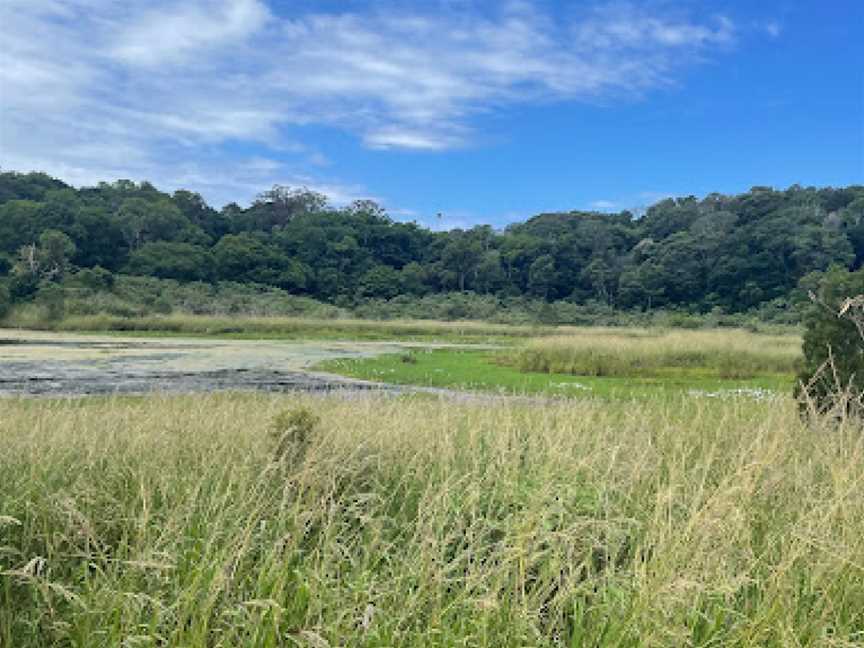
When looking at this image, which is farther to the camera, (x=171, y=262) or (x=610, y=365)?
(x=171, y=262)

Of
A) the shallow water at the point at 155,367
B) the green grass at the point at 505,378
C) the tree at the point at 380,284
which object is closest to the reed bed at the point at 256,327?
the shallow water at the point at 155,367

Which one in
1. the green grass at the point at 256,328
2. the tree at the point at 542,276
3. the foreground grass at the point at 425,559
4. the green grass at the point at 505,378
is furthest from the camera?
the tree at the point at 542,276

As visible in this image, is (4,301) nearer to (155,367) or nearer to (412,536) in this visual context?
(155,367)

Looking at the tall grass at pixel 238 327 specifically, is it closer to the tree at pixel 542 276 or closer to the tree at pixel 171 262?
the tree at pixel 171 262

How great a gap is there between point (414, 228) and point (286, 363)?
85.6 meters

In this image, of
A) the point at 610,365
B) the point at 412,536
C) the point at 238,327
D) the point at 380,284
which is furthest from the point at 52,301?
the point at 412,536

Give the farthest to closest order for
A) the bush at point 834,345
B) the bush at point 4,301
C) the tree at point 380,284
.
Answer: the tree at point 380,284 < the bush at point 4,301 < the bush at point 834,345

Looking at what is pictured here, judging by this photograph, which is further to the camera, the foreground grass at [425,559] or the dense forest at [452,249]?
the dense forest at [452,249]

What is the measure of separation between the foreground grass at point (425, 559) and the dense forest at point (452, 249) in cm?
6111

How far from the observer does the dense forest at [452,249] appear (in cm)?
7569

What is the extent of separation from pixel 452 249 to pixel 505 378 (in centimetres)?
7483

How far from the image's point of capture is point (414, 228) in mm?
108938

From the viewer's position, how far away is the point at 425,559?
3031 mm

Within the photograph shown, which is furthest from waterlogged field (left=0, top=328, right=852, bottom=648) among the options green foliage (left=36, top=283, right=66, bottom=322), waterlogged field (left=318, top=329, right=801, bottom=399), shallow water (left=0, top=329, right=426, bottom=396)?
green foliage (left=36, top=283, right=66, bottom=322)
